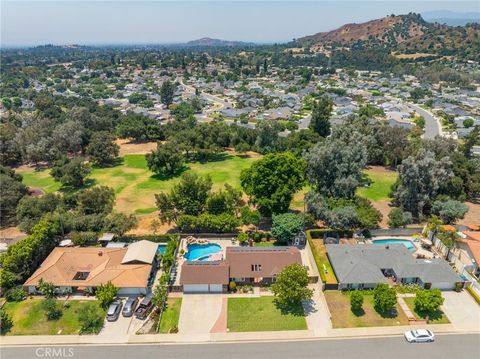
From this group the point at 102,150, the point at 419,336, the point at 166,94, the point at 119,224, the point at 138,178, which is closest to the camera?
the point at 419,336

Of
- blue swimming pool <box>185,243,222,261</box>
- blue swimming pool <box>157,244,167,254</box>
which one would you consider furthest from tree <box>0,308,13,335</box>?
blue swimming pool <box>185,243,222,261</box>

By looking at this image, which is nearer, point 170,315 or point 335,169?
point 170,315

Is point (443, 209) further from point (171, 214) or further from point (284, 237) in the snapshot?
point (171, 214)

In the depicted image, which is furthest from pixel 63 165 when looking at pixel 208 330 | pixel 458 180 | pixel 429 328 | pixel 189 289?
pixel 458 180

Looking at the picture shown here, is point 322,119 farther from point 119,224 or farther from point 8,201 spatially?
point 8,201

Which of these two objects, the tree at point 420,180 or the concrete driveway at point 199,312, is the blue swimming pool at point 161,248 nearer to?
the concrete driveway at point 199,312

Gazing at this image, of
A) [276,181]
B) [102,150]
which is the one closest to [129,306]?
[276,181]

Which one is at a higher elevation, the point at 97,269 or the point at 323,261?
the point at 97,269
